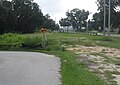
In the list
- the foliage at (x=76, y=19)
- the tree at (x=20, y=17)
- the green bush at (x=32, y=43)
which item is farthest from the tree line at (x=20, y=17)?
the foliage at (x=76, y=19)

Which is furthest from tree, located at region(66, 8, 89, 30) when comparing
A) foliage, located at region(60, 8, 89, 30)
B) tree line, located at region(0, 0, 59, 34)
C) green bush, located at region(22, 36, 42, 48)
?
green bush, located at region(22, 36, 42, 48)

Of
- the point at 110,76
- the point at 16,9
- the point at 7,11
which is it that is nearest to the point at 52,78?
the point at 110,76

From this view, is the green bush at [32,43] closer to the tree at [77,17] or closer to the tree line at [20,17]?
the tree line at [20,17]

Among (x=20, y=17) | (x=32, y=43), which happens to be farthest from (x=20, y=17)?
(x=32, y=43)

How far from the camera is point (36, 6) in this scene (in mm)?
120562

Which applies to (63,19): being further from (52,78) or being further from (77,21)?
(52,78)

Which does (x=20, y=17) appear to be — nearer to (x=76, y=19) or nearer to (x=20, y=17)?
(x=20, y=17)

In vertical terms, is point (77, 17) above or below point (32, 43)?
above

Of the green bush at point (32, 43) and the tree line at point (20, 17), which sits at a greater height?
the tree line at point (20, 17)

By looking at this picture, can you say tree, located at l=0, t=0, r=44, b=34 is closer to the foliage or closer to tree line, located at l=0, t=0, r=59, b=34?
tree line, located at l=0, t=0, r=59, b=34

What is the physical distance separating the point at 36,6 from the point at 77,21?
58.8 meters

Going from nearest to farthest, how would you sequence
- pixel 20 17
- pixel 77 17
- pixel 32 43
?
pixel 32 43 < pixel 20 17 < pixel 77 17

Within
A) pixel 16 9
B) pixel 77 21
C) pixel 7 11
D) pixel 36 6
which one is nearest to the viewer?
pixel 7 11

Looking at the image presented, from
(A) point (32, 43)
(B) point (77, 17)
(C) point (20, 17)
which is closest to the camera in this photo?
(A) point (32, 43)
